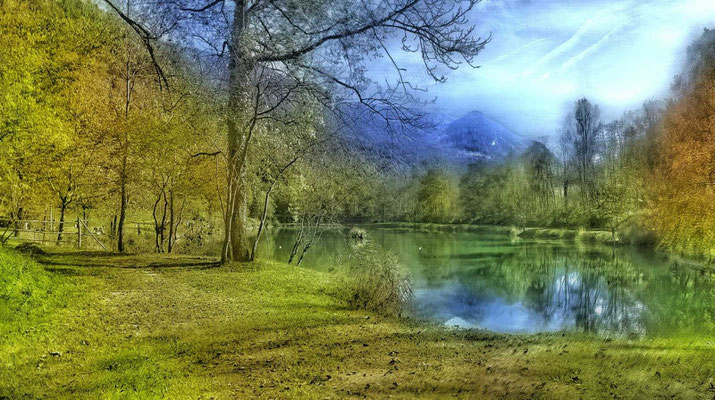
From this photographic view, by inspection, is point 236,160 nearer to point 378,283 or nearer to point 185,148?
point 185,148

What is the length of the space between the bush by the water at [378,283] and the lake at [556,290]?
613mm

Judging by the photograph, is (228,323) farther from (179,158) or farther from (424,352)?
(179,158)

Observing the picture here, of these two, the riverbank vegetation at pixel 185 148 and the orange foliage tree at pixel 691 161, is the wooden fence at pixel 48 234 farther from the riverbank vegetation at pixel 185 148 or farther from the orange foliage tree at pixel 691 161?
the orange foliage tree at pixel 691 161

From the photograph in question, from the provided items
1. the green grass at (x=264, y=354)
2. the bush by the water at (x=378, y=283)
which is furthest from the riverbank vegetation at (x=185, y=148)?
the green grass at (x=264, y=354)

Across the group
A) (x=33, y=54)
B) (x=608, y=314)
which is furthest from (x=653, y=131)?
(x=33, y=54)

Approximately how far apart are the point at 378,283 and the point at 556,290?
11.9 metres

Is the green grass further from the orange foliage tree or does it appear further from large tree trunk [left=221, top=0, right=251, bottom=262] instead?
the orange foliage tree

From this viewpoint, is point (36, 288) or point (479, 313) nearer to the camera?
point (36, 288)

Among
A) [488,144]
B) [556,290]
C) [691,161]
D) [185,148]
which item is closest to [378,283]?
[185,148]

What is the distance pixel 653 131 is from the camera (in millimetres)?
24531

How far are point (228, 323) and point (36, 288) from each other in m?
2.85

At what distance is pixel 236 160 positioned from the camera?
1218 centimetres

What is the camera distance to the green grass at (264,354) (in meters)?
4.14

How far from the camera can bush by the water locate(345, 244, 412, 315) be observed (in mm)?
9953
